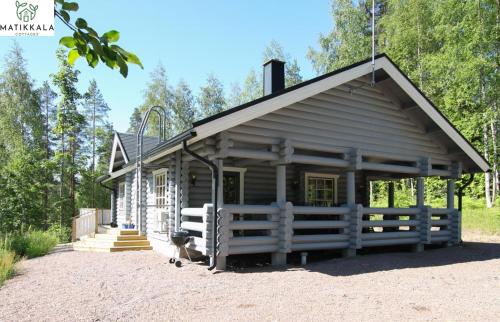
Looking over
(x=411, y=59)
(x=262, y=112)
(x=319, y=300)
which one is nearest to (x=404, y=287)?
(x=319, y=300)

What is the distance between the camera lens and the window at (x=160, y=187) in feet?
36.2

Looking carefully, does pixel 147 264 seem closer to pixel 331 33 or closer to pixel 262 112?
pixel 262 112

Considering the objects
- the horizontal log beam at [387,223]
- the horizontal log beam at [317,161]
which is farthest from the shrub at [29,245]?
the horizontal log beam at [387,223]

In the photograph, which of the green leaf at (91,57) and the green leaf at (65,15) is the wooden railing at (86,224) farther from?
the green leaf at (65,15)

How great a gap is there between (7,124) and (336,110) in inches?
1034

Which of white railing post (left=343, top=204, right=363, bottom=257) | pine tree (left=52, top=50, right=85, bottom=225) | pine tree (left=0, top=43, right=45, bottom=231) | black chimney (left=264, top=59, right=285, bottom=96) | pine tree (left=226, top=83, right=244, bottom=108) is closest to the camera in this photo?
white railing post (left=343, top=204, right=363, bottom=257)

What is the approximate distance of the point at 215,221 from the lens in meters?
7.56

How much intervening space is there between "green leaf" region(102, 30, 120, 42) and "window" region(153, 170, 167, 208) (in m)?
9.40

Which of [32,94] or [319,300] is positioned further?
[32,94]

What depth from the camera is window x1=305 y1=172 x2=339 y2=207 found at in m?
11.9

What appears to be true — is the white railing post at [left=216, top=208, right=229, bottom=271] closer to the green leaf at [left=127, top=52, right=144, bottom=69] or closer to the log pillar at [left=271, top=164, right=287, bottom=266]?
the log pillar at [left=271, top=164, right=287, bottom=266]

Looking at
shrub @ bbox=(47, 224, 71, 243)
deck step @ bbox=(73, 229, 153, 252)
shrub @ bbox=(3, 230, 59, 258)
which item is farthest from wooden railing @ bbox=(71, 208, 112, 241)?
shrub @ bbox=(47, 224, 71, 243)

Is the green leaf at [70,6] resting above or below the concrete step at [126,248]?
above

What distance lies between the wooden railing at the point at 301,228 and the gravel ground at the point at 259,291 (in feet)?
1.68
